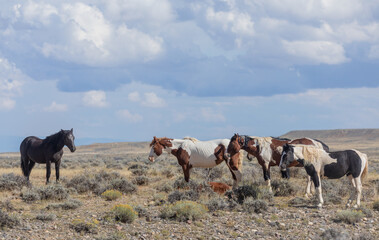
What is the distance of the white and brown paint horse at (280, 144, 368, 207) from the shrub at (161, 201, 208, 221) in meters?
2.71

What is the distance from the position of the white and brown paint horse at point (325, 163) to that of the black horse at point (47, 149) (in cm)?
888

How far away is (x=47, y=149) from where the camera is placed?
17.8 meters

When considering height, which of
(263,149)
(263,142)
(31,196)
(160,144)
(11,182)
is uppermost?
(160,144)

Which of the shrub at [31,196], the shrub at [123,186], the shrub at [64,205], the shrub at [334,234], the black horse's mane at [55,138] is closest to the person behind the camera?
the shrub at [334,234]

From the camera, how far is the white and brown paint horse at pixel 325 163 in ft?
40.2

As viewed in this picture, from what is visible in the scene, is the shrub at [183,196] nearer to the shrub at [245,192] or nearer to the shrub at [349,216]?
the shrub at [245,192]

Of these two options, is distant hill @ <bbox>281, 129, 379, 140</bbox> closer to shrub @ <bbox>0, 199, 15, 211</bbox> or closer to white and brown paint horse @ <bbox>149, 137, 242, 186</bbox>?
white and brown paint horse @ <bbox>149, 137, 242, 186</bbox>

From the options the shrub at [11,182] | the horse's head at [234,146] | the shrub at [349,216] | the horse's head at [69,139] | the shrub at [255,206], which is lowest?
the shrub at [349,216]

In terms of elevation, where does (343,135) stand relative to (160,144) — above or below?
below

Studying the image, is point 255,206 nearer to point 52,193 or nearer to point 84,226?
point 84,226

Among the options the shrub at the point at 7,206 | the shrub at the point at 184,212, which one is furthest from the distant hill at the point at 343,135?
the shrub at the point at 7,206

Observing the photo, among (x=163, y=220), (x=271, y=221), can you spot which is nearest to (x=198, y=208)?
(x=163, y=220)

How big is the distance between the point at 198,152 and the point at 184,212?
3527 millimetres

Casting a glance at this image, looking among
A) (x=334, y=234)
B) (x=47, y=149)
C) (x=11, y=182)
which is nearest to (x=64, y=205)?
(x=11, y=182)
